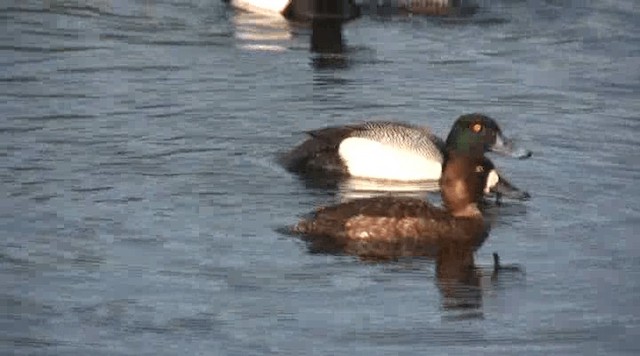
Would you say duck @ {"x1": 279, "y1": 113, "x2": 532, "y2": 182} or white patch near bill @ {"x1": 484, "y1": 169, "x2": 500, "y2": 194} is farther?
duck @ {"x1": 279, "y1": 113, "x2": 532, "y2": 182}

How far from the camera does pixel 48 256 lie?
13.5 meters

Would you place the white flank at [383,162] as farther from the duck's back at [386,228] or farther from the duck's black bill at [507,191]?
the duck's back at [386,228]

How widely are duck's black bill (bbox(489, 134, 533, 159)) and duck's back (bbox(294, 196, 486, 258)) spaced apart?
1.02 meters

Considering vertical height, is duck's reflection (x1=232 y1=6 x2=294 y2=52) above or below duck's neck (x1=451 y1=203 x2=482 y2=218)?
above

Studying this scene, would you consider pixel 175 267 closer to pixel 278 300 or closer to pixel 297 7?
pixel 278 300

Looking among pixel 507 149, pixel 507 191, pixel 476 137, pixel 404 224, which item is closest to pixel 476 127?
pixel 476 137

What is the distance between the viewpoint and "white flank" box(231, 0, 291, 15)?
23500 mm

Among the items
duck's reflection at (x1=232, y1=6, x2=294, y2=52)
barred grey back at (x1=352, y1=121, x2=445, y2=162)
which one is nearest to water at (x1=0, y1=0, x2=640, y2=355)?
duck's reflection at (x1=232, y1=6, x2=294, y2=52)

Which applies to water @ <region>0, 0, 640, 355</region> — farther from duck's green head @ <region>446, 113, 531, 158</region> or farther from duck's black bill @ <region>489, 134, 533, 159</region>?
duck's green head @ <region>446, 113, 531, 158</region>

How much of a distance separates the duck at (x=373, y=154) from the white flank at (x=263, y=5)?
7026 mm

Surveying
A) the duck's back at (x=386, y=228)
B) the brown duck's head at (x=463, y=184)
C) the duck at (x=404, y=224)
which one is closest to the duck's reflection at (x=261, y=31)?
the brown duck's head at (x=463, y=184)

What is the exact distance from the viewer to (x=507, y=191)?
611 inches

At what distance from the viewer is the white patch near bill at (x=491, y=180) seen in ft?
50.0

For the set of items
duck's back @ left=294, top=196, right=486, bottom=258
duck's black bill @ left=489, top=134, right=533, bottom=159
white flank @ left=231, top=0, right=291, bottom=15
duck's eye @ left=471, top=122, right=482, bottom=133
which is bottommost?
duck's back @ left=294, top=196, right=486, bottom=258
